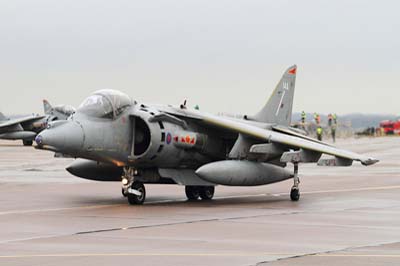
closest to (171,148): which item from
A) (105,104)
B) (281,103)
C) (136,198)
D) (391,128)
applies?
(136,198)

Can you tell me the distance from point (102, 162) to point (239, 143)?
349cm

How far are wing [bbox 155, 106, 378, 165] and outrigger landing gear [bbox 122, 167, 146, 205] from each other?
1830 mm

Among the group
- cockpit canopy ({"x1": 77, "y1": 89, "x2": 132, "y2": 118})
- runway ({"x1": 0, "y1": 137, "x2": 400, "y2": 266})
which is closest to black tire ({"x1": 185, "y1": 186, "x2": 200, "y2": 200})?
runway ({"x1": 0, "y1": 137, "x2": 400, "y2": 266})

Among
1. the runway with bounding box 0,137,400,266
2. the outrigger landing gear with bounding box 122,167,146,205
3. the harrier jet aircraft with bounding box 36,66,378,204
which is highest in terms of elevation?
the harrier jet aircraft with bounding box 36,66,378,204

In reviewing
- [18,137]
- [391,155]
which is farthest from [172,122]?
[18,137]

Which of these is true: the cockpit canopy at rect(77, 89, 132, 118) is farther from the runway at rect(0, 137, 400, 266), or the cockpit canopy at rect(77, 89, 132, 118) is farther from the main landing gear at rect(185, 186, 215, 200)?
the main landing gear at rect(185, 186, 215, 200)

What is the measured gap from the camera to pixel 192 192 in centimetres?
2348

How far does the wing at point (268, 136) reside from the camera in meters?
21.9

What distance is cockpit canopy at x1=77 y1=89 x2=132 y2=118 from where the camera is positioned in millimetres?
21156

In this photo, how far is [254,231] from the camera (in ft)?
52.1

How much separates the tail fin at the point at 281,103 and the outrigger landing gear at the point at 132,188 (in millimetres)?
4897

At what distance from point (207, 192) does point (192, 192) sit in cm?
39

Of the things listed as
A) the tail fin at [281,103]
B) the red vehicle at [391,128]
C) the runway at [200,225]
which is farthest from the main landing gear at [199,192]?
the red vehicle at [391,128]

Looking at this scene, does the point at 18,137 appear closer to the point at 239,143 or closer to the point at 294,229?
the point at 239,143
